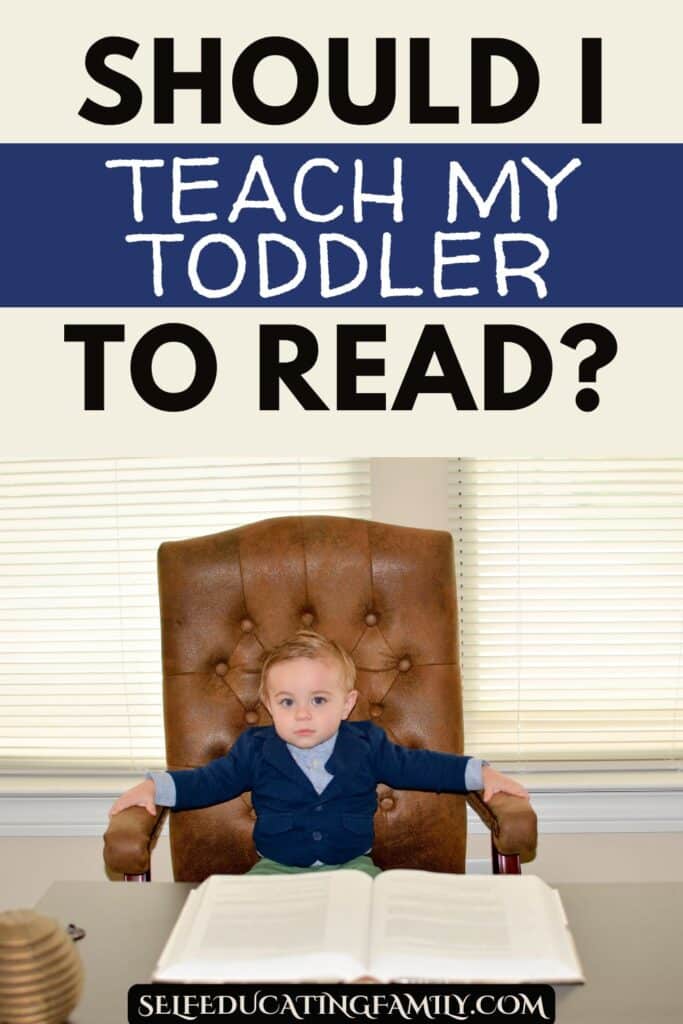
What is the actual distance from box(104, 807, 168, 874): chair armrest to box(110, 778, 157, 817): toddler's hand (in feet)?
0.15

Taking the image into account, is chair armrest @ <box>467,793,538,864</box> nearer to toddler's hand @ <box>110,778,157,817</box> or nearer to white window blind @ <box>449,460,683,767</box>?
toddler's hand @ <box>110,778,157,817</box>

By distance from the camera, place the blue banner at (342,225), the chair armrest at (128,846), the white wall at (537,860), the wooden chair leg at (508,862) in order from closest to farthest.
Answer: the chair armrest at (128,846) → the wooden chair leg at (508,862) → the blue banner at (342,225) → the white wall at (537,860)

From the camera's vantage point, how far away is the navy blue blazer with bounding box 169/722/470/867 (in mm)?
2264

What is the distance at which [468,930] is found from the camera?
150cm

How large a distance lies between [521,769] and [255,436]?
3.55ft

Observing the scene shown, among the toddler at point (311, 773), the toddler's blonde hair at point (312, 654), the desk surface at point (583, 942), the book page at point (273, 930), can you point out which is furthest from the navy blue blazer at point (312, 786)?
the book page at point (273, 930)

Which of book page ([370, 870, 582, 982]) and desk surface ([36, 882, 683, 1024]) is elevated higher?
book page ([370, 870, 582, 982])

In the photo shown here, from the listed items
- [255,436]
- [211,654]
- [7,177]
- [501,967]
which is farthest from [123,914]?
[7,177]

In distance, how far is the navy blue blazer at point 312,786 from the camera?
2264mm

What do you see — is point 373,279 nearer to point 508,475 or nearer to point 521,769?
point 508,475

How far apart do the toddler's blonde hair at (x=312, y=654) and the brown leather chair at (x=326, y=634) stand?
0.17 meters

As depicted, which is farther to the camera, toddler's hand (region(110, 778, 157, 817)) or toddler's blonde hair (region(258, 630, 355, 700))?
toddler's blonde hair (region(258, 630, 355, 700))

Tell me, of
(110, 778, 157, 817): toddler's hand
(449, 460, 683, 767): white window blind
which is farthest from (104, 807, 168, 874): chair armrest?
(449, 460, 683, 767): white window blind

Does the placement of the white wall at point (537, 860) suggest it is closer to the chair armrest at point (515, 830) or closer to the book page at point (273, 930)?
the chair armrest at point (515, 830)
